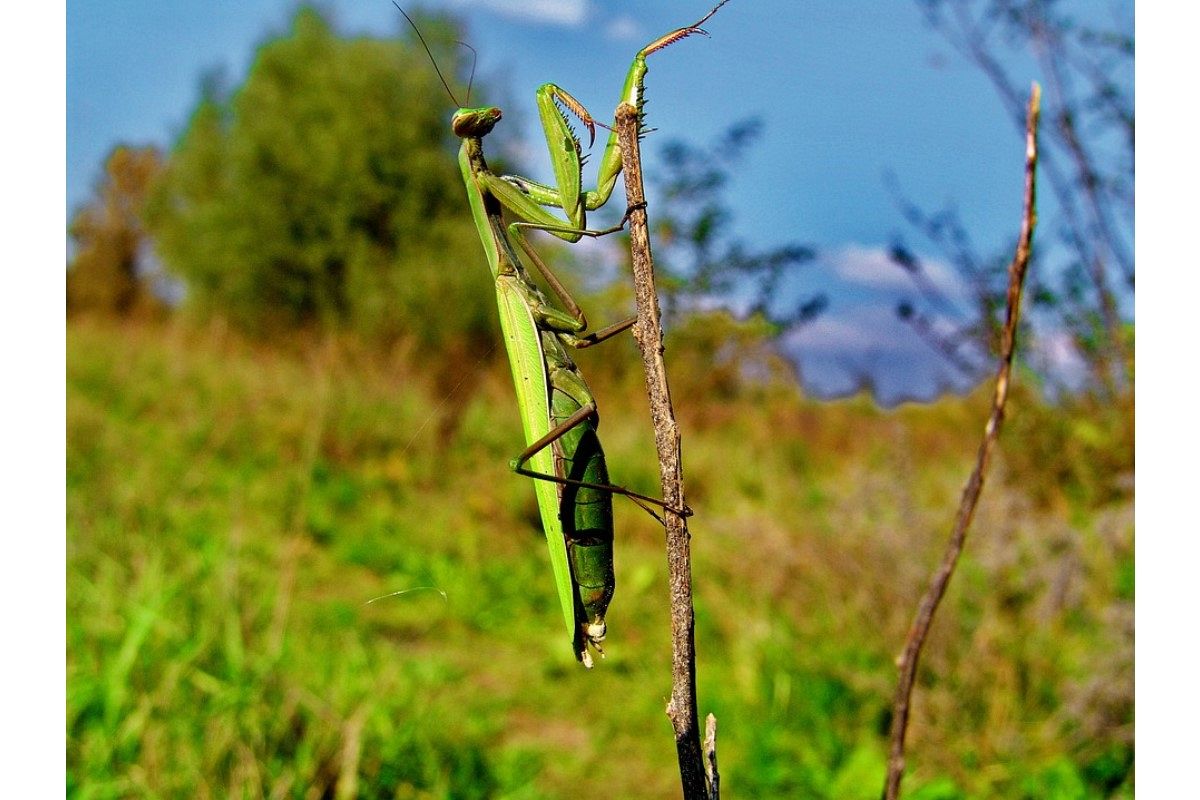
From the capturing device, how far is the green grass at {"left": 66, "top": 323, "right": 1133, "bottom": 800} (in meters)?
2.54

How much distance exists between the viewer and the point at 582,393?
937 millimetres

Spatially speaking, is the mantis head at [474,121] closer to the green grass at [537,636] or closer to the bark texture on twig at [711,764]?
the bark texture on twig at [711,764]

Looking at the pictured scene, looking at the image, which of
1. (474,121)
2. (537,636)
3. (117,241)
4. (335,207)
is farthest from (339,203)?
(474,121)

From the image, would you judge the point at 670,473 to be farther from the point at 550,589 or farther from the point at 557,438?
the point at 550,589

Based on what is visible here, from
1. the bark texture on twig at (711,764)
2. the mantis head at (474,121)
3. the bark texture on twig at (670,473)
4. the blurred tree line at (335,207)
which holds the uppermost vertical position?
the blurred tree line at (335,207)

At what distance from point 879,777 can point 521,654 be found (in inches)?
70.7

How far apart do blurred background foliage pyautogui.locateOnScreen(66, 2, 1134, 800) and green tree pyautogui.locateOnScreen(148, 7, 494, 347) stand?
29.1 ft

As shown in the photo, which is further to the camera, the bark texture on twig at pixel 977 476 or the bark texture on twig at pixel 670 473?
the bark texture on twig at pixel 977 476

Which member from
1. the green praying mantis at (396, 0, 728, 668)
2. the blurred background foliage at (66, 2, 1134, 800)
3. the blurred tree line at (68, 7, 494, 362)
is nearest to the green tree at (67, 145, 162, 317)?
the blurred tree line at (68, 7, 494, 362)

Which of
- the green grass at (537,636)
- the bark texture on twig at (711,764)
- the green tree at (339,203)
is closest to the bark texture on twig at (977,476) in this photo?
the bark texture on twig at (711,764)

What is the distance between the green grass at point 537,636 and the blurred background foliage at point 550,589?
0.05ft

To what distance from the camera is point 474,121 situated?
0.91 m

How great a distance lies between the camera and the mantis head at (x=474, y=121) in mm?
895

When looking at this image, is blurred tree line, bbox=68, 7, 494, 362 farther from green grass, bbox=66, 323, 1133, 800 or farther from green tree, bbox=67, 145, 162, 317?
green grass, bbox=66, 323, 1133, 800
